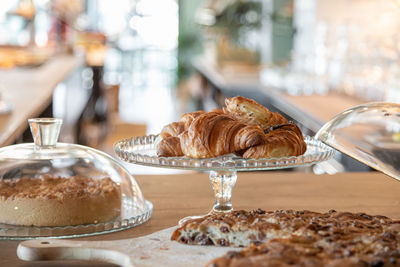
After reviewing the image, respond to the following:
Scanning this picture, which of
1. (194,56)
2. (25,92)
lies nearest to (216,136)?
(25,92)

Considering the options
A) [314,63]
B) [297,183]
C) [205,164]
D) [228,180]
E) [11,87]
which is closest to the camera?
[205,164]

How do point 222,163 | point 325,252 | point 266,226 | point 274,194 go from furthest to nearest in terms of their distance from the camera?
point 274,194 < point 222,163 < point 266,226 < point 325,252

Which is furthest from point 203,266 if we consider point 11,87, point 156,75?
point 156,75

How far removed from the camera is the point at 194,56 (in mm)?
14062

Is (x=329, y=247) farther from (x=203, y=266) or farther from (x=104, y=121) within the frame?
(x=104, y=121)

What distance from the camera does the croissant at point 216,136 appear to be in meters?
1.07

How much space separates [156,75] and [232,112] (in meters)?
13.8

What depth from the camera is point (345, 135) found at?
104cm

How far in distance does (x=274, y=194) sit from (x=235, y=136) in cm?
35

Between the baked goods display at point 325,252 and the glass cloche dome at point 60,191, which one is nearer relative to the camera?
the baked goods display at point 325,252

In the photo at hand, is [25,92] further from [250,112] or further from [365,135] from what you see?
[365,135]

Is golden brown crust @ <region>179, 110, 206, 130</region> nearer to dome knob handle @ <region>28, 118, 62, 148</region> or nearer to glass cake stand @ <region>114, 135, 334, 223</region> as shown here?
glass cake stand @ <region>114, 135, 334, 223</region>

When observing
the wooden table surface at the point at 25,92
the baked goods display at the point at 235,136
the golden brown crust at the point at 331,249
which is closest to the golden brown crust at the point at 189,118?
the baked goods display at the point at 235,136

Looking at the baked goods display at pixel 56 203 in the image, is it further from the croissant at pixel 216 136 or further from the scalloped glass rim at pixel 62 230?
the croissant at pixel 216 136
